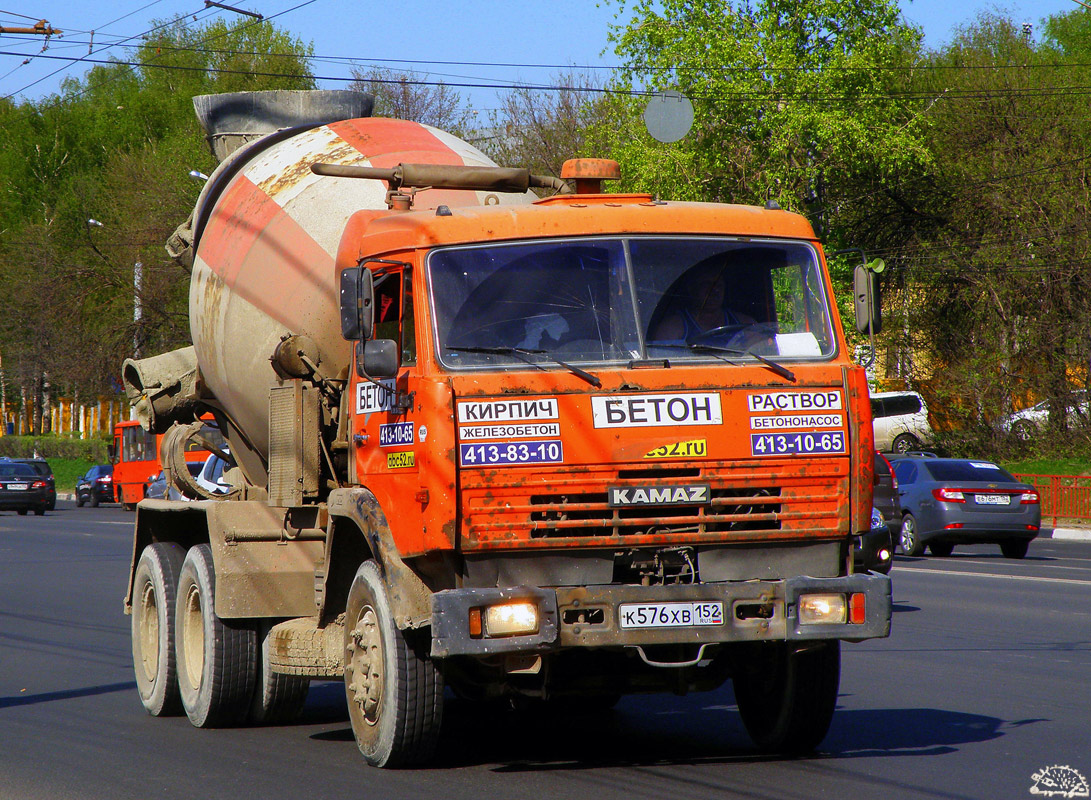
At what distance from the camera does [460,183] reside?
338 inches

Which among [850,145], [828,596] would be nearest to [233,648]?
[828,596]

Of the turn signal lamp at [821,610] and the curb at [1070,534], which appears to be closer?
the turn signal lamp at [821,610]

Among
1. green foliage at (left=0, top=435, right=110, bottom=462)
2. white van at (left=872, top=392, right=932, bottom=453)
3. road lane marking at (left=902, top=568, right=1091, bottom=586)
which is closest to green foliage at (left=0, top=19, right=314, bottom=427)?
green foliage at (left=0, top=435, right=110, bottom=462)

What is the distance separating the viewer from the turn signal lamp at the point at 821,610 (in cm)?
667

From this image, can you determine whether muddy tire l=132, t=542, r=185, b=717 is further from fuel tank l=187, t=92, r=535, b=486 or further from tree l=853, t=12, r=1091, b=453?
tree l=853, t=12, r=1091, b=453

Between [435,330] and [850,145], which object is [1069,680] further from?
[850,145]

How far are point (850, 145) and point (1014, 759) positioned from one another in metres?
35.7

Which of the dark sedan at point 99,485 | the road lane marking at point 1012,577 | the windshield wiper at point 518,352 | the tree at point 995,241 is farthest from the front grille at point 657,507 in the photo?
the dark sedan at point 99,485

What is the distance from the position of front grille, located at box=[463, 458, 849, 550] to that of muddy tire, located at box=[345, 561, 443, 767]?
27.5 inches

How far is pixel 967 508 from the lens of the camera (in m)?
22.8

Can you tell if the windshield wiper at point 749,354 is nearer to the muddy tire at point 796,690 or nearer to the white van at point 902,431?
the muddy tire at point 796,690

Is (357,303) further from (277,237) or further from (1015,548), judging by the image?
(1015,548)

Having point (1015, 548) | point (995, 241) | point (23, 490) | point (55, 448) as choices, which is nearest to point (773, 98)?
point (995, 241)

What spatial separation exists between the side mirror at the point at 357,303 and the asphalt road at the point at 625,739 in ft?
6.79
